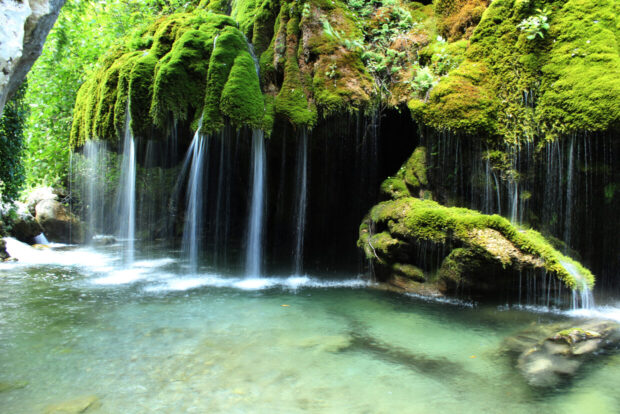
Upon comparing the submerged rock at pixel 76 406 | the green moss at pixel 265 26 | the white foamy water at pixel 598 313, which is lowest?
the submerged rock at pixel 76 406

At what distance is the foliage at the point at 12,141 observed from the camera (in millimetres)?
8289

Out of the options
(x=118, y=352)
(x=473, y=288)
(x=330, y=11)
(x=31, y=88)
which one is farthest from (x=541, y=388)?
(x=31, y=88)

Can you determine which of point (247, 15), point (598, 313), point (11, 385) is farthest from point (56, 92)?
point (598, 313)

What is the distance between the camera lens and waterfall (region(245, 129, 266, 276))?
8.30 meters

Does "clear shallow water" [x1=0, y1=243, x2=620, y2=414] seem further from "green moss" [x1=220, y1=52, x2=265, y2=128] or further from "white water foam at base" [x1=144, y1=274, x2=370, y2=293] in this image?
"green moss" [x1=220, y1=52, x2=265, y2=128]

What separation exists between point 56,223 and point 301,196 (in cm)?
1187

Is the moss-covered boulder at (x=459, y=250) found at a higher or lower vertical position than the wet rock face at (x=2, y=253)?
higher

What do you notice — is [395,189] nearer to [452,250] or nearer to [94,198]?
[452,250]

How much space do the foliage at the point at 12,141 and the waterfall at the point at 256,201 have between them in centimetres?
528

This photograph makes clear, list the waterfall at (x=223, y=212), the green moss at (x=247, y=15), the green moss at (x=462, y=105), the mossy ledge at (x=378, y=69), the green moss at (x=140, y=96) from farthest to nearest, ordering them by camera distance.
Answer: the waterfall at (x=223, y=212), the green moss at (x=247, y=15), the green moss at (x=140, y=96), the green moss at (x=462, y=105), the mossy ledge at (x=378, y=69)

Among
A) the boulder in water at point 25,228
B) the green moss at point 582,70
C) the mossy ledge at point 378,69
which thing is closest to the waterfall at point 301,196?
the mossy ledge at point 378,69

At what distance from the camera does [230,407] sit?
3188 mm

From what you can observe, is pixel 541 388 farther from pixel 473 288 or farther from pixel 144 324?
pixel 144 324

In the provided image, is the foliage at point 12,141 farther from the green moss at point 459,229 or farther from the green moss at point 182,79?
A: the green moss at point 459,229
